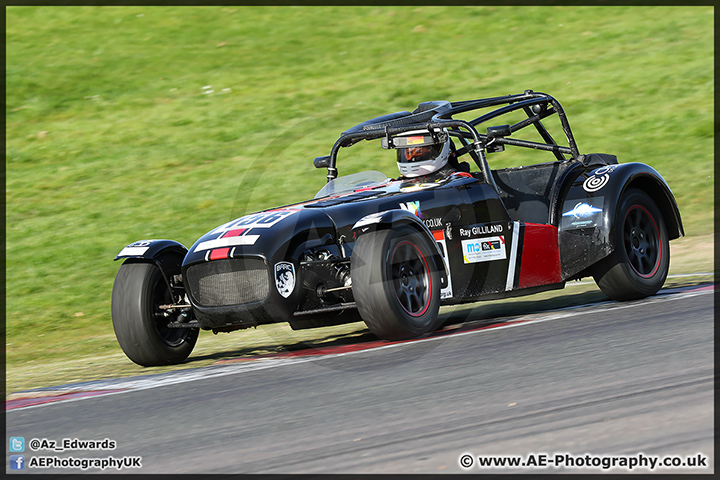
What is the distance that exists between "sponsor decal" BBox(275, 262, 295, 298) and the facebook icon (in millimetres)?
2409

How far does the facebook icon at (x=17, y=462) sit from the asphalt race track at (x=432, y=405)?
0.05 m

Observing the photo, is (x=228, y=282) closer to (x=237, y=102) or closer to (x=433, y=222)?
(x=433, y=222)

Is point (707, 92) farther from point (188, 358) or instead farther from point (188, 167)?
point (188, 358)

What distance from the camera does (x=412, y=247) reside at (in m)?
6.94

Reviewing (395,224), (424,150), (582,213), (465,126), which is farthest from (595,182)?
(395,224)

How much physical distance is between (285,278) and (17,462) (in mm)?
2590

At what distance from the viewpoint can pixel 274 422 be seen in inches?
194

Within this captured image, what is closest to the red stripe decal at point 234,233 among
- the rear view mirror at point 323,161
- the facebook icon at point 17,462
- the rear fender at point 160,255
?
the rear fender at point 160,255

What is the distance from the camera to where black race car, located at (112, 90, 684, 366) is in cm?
680

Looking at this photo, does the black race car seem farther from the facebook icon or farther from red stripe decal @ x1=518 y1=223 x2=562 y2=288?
the facebook icon

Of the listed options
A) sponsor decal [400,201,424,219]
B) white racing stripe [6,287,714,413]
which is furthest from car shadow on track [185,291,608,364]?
sponsor decal [400,201,424,219]

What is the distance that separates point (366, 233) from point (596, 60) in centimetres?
1657

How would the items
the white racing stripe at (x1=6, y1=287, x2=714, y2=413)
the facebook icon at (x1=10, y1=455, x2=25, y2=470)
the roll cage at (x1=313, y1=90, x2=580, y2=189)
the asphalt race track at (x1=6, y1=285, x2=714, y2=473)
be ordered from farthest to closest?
the roll cage at (x1=313, y1=90, x2=580, y2=189) → the white racing stripe at (x1=6, y1=287, x2=714, y2=413) → the facebook icon at (x1=10, y1=455, x2=25, y2=470) → the asphalt race track at (x1=6, y1=285, x2=714, y2=473)

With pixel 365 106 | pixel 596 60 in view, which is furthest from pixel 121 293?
pixel 596 60
